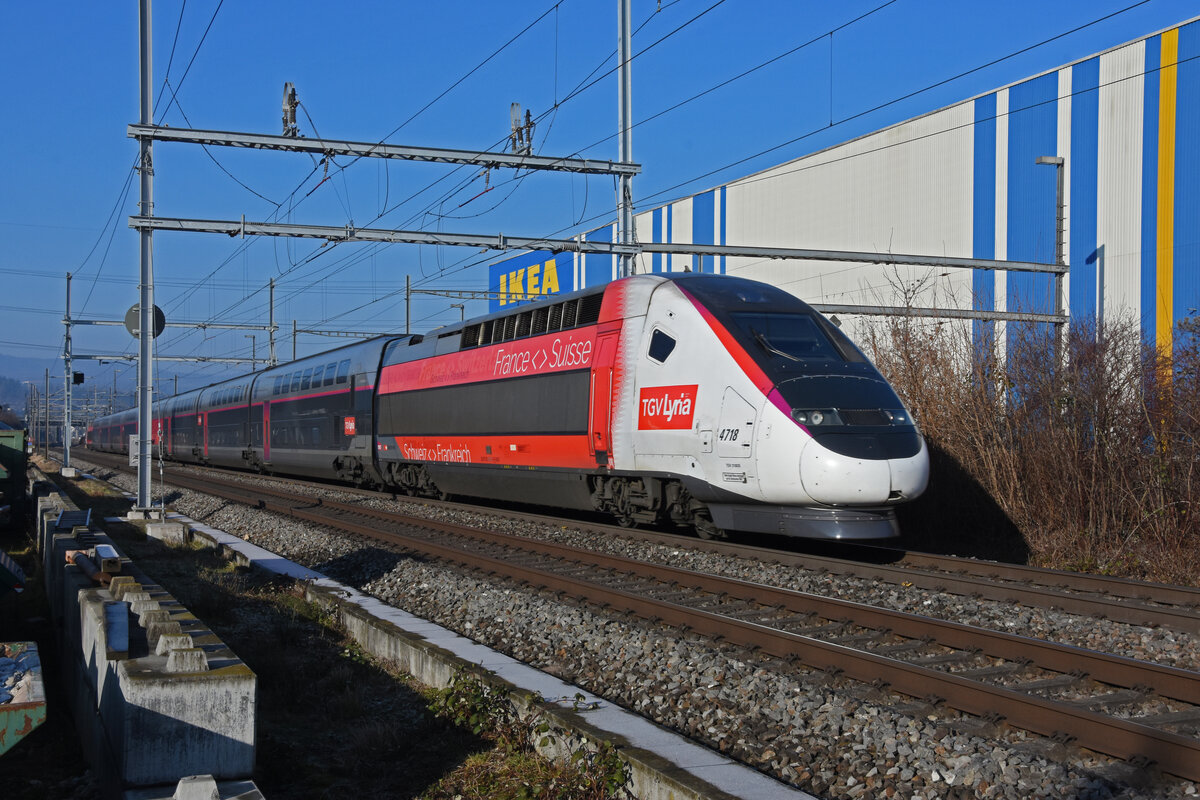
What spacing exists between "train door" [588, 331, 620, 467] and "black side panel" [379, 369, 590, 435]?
0.71ft

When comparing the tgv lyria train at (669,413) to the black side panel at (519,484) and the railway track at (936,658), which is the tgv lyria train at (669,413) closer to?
the black side panel at (519,484)

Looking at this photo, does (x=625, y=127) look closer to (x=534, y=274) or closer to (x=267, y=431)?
(x=267, y=431)

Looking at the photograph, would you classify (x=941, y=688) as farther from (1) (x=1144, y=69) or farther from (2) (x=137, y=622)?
(1) (x=1144, y=69)

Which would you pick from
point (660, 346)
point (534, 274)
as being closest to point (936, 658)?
point (660, 346)

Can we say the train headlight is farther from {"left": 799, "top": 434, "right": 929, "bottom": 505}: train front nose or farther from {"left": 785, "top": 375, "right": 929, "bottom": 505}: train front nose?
{"left": 799, "top": 434, "right": 929, "bottom": 505}: train front nose

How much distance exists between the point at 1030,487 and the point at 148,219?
13.1 m

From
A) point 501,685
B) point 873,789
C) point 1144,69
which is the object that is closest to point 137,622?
point 501,685

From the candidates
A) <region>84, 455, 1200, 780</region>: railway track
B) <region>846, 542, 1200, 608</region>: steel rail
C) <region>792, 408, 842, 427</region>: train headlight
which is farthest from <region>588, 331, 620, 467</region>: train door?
<region>846, 542, 1200, 608</region>: steel rail

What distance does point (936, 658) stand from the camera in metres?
6.42

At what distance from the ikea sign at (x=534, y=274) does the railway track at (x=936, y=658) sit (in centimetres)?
3608

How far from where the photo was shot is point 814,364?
35.2ft

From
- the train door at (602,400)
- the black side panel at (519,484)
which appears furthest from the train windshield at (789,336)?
the black side panel at (519,484)

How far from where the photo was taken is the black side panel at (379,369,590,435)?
45.1 ft

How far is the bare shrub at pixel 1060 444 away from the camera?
10.8m
